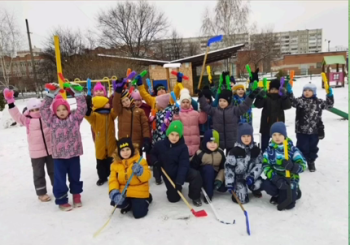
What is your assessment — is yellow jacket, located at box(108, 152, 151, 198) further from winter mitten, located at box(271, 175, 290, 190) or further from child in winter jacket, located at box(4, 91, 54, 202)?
winter mitten, located at box(271, 175, 290, 190)

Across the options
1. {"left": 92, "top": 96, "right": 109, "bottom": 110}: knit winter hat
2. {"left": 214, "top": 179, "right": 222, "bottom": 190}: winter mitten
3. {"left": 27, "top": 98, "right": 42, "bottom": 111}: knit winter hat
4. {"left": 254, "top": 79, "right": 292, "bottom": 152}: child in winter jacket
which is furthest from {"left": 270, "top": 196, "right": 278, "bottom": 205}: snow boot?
{"left": 27, "top": 98, "right": 42, "bottom": 111}: knit winter hat

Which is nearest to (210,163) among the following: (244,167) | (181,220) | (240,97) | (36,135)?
(244,167)

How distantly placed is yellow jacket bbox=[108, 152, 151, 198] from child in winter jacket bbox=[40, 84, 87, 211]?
0.63m

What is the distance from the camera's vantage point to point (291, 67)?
1903 inches

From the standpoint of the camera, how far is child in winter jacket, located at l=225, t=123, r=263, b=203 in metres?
3.36

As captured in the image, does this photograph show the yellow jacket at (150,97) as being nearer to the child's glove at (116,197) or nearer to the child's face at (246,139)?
the child's face at (246,139)

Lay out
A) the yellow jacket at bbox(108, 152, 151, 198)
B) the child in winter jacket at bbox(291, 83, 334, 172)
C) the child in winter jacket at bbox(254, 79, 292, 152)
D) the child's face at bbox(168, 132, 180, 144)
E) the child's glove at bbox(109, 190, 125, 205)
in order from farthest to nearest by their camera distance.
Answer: the child in winter jacket at bbox(254, 79, 292, 152) < the child in winter jacket at bbox(291, 83, 334, 172) < the child's face at bbox(168, 132, 180, 144) < the yellow jacket at bbox(108, 152, 151, 198) < the child's glove at bbox(109, 190, 125, 205)

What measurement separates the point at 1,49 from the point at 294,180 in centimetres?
2043

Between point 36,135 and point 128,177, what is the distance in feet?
4.90

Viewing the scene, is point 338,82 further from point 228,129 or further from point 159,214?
point 159,214


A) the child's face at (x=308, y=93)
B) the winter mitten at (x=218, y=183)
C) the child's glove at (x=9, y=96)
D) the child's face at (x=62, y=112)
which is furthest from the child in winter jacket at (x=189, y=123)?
the child's glove at (x=9, y=96)

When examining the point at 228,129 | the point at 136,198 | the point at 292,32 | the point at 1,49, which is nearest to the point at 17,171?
the point at 136,198

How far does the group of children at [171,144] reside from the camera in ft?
10.7

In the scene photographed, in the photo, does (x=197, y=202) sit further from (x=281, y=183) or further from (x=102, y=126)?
(x=102, y=126)
